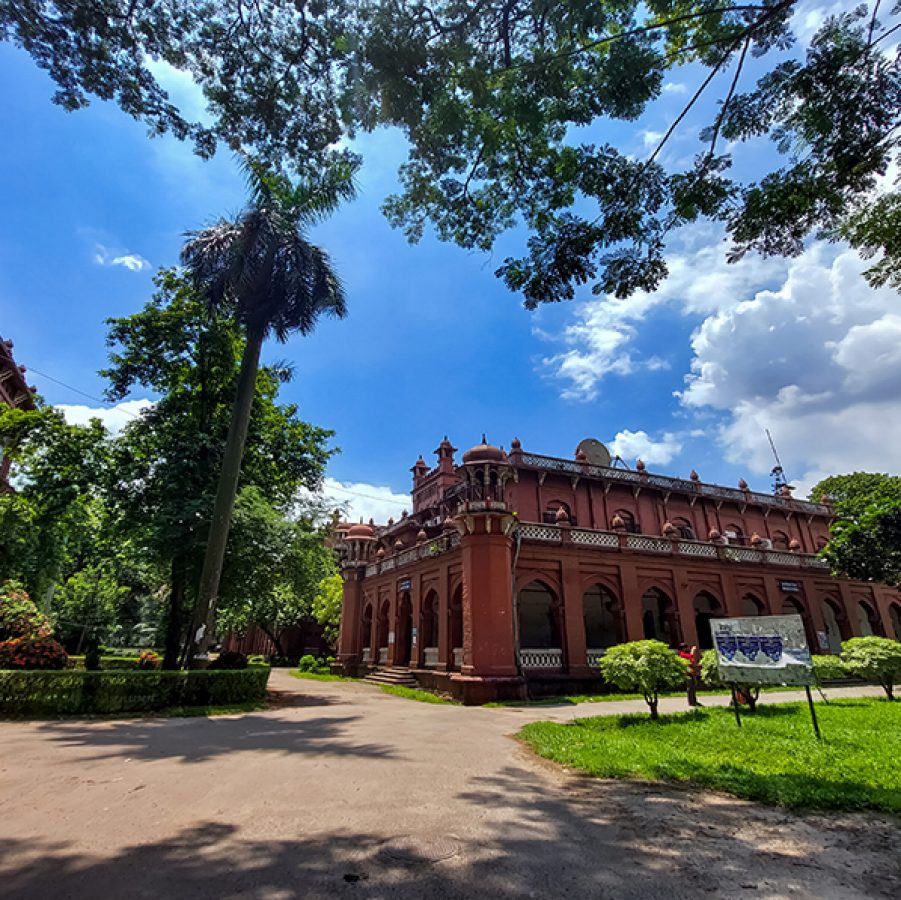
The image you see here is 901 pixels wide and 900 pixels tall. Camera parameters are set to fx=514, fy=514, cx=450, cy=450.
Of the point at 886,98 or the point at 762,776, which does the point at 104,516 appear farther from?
the point at 886,98

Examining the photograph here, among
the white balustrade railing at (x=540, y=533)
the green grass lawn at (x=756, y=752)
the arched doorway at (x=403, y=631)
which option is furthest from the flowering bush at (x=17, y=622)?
the white balustrade railing at (x=540, y=533)

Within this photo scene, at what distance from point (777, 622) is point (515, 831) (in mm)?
7782

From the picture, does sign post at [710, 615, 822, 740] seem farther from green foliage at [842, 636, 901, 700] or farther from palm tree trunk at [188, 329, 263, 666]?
palm tree trunk at [188, 329, 263, 666]

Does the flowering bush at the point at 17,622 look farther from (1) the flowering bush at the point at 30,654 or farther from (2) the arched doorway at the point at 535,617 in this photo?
(2) the arched doorway at the point at 535,617

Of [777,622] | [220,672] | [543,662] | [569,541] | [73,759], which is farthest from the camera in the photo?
[569,541]

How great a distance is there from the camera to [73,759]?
738cm

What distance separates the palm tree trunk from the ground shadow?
2938mm

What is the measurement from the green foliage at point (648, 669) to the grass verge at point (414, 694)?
22.4 ft

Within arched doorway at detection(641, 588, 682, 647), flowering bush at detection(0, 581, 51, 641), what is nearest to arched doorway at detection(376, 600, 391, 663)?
arched doorway at detection(641, 588, 682, 647)

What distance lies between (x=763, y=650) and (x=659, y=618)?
16285 millimetres

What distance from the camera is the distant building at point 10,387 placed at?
95.3 feet

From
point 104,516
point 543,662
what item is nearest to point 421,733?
point 543,662

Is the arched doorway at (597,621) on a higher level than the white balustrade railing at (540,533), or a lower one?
lower

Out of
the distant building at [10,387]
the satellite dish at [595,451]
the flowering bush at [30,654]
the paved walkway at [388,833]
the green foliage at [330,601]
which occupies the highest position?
the distant building at [10,387]
